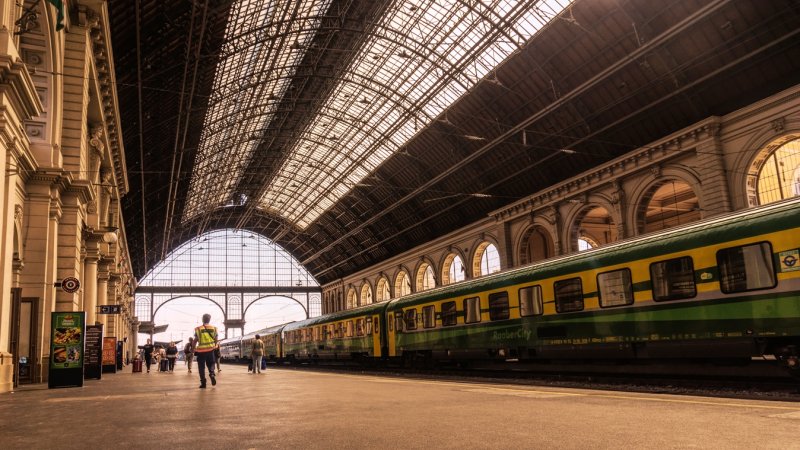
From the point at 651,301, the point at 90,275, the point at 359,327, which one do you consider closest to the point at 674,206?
the point at 359,327

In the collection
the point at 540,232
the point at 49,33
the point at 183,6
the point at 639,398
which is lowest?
the point at 639,398

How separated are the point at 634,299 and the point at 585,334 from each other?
76.3 inches

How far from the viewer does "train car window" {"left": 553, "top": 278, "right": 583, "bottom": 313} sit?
656 inches

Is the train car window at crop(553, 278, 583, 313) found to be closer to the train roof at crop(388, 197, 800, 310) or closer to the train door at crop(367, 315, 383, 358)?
the train roof at crop(388, 197, 800, 310)

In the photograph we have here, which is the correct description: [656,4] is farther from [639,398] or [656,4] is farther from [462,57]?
[639,398]

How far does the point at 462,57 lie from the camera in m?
36.9

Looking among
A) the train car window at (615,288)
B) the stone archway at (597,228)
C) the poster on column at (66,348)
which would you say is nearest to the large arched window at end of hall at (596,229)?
the stone archway at (597,228)

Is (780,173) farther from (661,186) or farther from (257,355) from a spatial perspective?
(257,355)

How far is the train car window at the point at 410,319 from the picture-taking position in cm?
2578

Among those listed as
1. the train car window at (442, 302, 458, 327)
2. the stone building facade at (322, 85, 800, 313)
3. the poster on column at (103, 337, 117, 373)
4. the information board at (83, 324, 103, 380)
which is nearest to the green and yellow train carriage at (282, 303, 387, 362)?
the train car window at (442, 302, 458, 327)

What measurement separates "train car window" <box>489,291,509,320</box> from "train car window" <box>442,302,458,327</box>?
91.5 inches

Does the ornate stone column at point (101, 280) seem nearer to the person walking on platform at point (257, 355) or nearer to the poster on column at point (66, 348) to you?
the person walking on platform at point (257, 355)

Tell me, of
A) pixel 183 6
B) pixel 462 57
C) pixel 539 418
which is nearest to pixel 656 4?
pixel 462 57

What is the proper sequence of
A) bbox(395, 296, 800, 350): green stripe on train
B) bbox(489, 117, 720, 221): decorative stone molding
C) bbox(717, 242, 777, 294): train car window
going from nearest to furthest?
1. bbox(395, 296, 800, 350): green stripe on train
2. bbox(717, 242, 777, 294): train car window
3. bbox(489, 117, 720, 221): decorative stone molding
